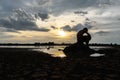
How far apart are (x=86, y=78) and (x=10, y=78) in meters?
4.72

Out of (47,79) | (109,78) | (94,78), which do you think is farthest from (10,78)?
(109,78)

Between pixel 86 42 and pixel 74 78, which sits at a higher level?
pixel 86 42

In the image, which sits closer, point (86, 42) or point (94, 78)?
point (94, 78)

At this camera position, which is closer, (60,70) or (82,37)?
(60,70)

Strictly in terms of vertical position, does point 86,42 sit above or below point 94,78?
above

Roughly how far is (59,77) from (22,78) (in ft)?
7.60

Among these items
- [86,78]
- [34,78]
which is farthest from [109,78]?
[34,78]

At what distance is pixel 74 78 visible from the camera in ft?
43.1

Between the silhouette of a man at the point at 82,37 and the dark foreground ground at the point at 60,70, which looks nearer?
the dark foreground ground at the point at 60,70

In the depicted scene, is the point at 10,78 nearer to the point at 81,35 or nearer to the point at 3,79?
the point at 3,79

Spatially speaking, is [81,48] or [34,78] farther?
[81,48]

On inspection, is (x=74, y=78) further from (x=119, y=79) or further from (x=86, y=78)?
(x=119, y=79)

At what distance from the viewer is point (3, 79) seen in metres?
12.8

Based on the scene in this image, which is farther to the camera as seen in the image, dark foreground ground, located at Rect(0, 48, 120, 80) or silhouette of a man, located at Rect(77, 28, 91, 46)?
silhouette of a man, located at Rect(77, 28, 91, 46)
